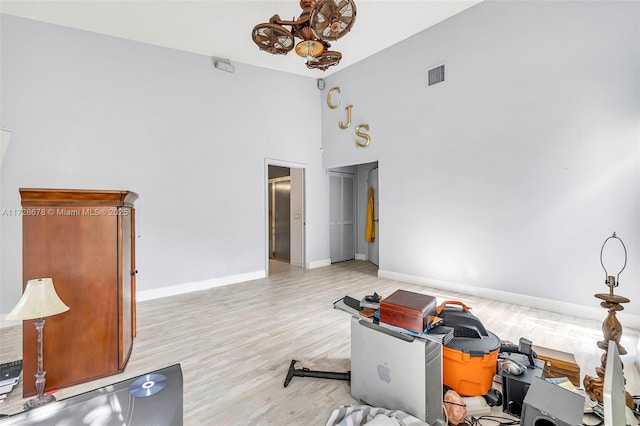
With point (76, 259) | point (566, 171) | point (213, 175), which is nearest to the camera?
point (76, 259)

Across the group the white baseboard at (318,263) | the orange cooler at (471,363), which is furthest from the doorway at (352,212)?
the orange cooler at (471,363)

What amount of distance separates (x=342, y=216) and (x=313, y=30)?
483 cm

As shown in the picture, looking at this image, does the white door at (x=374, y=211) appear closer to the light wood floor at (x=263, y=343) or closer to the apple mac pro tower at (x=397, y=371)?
the light wood floor at (x=263, y=343)

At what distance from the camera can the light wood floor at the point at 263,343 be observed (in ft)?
6.54

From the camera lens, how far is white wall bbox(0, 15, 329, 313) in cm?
355

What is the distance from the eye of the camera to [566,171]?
359 cm

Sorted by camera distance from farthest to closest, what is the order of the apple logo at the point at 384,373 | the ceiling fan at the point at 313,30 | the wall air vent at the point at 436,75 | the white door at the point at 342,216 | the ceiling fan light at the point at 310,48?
the white door at the point at 342,216, the wall air vent at the point at 436,75, the ceiling fan light at the point at 310,48, the ceiling fan at the point at 313,30, the apple logo at the point at 384,373

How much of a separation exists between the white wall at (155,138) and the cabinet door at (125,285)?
171 cm

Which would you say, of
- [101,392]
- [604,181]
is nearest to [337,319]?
[101,392]

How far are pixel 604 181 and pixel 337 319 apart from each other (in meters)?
3.60

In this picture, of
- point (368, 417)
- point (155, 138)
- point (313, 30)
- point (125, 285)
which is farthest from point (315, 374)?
point (155, 138)

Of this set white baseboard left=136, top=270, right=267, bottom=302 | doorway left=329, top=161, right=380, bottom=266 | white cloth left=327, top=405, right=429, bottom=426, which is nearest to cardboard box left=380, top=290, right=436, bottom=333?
white cloth left=327, top=405, right=429, bottom=426

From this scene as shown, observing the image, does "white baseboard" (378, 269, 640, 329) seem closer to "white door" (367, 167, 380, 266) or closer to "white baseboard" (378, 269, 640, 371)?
"white baseboard" (378, 269, 640, 371)

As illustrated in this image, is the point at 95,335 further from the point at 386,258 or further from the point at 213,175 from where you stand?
the point at 386,258
